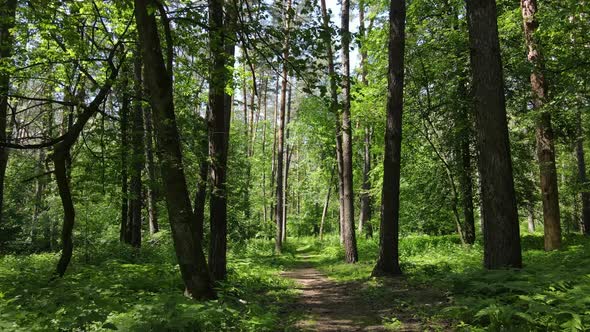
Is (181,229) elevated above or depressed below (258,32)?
below

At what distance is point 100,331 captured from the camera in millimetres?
4598

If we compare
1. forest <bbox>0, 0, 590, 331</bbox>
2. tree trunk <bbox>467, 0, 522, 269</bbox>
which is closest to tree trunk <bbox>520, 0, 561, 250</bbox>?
forest <bbox>0, 0, 590, 331</bbox>

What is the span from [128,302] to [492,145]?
19.5ft

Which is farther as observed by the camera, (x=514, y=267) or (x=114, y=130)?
(x=114, y=130)

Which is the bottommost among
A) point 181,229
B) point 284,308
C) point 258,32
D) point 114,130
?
point 284,308

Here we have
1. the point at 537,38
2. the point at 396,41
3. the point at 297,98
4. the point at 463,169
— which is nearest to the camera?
the point at 396,41

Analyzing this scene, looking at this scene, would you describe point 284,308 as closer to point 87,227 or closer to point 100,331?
point 100,331

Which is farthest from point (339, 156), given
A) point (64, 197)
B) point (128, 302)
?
point (128, 302)

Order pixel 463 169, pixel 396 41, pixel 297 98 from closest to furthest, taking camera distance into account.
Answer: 1. pixel 396 41
2. pixel 463 169
3. pixel 297 98

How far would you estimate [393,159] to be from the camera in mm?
10008

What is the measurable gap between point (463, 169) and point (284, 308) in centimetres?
1056

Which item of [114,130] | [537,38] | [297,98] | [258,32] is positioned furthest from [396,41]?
[297,98]

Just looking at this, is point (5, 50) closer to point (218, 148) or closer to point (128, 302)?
point (218, 148)

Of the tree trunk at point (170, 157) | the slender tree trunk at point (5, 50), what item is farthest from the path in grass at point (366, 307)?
the slender tree trunk at point (5, 50)
